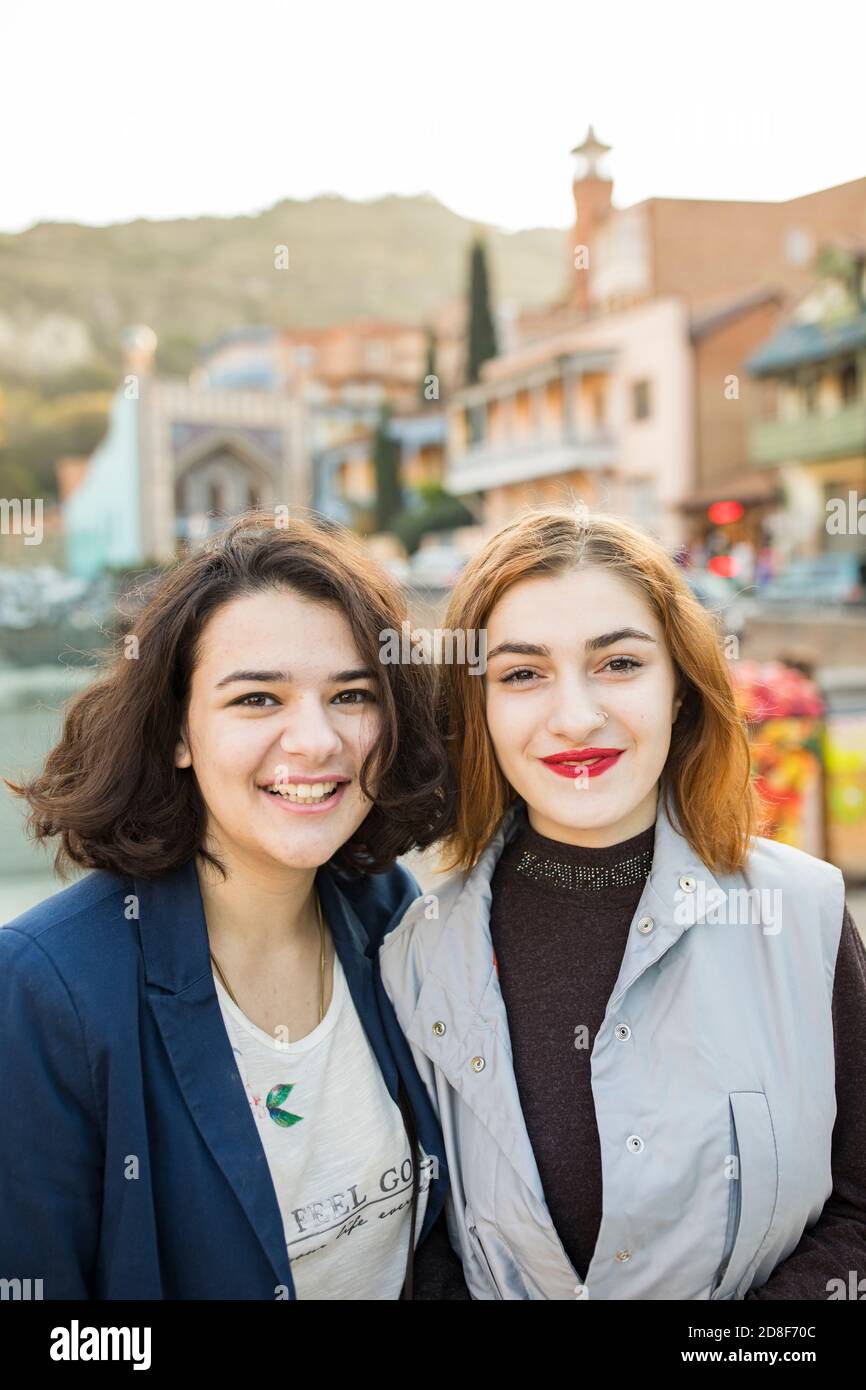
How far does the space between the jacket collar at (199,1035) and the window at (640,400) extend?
91.0 feet

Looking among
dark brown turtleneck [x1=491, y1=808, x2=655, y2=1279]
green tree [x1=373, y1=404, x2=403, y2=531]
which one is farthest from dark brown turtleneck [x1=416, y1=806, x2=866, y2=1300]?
green tree [x1=373, y1=404, x2=403, y2=531]

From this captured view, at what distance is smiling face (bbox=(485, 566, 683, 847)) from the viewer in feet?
5.76

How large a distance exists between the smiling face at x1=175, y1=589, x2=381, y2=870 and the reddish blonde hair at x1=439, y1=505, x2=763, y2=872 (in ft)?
0.86

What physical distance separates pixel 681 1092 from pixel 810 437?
24704mm

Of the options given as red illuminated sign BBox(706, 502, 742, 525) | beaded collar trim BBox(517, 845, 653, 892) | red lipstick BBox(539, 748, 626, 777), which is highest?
red illuminated sign BBox(706, 502, 742, 525)

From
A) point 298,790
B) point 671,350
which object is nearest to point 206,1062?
point 298,790

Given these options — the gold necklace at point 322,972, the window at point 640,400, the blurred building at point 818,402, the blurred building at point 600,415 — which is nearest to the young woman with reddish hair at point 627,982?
the gold necklace at point 322,972

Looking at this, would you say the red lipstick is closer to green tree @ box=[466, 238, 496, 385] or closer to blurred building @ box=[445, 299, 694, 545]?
blurred building @ box=[445, 299, 694, 545]

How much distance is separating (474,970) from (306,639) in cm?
61

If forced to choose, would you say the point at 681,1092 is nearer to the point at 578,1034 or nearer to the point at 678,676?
the point at 578,1034

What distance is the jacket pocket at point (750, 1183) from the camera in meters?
1.61

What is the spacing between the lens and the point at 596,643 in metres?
1.76
